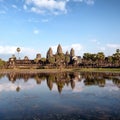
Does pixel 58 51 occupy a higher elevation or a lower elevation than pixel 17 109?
higher

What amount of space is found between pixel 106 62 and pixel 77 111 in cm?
12368

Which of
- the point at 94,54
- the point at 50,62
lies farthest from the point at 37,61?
the point at 94,54

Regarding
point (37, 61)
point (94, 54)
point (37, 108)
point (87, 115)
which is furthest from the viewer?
point (37, 61)

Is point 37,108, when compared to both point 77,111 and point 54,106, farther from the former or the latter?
point 77,111

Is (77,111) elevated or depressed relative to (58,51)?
depressed

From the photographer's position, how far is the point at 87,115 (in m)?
22.4

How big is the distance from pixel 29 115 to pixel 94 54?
122914mm

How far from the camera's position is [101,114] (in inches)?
906

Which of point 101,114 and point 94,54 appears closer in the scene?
point 101,114

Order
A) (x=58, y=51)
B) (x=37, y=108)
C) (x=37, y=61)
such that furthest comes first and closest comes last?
(x=58, y=51)
(x=37, y=61)
(x=37, y=108)

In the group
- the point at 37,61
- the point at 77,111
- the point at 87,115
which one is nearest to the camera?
the point at 87,115

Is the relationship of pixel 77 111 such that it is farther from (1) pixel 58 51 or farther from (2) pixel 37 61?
(1) pixel 58 51

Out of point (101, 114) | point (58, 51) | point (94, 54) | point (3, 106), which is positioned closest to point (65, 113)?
point (101, 114)

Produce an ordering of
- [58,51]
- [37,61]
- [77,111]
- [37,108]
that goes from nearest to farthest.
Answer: [77,111] < [37,108] < [37,61] < [58,51]
